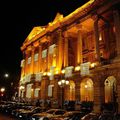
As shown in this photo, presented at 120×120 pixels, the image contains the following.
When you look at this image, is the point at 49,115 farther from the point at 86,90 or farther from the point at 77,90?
the point at 86,90

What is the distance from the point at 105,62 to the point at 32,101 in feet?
85.0

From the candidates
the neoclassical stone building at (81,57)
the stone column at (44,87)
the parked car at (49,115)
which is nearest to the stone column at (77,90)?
the neoclassical stone building at (81,57)

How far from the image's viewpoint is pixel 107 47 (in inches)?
1533

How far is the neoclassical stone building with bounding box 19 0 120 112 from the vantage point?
31953mm

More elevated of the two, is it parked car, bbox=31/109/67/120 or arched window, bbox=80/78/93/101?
arched window, bbox=80/78/93/101

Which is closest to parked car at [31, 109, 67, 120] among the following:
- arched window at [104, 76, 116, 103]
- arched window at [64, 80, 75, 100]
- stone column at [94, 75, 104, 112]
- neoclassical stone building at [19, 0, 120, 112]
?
neoclassical stone building at [19, 0, 120, 112]

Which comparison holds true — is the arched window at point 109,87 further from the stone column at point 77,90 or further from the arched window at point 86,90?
the stone column at point 77,90

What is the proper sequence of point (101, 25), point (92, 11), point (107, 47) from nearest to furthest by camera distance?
point (92, 11), point (107, 47), point (101, 25)

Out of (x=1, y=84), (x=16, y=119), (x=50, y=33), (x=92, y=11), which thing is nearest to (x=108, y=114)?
(x=16, y=119)

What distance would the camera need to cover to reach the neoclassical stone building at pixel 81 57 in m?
32.0

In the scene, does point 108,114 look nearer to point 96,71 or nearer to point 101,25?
point 96,71

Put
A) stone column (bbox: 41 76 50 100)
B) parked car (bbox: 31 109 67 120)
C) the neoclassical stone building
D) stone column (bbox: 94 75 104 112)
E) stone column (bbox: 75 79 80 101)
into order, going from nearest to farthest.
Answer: parked car (bbox: 31 109 67 120) → stone column (bbox: 94 75 104 112) → the neoclassical stone building → stone column (bbox: 75 79 80 101) → stone column (bbox: 41 76 50 100)

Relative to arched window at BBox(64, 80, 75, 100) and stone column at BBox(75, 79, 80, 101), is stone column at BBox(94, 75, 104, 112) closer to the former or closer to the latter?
stone column at BBox(75, 79, 80, 101)

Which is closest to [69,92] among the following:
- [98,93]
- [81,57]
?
[81,57]
